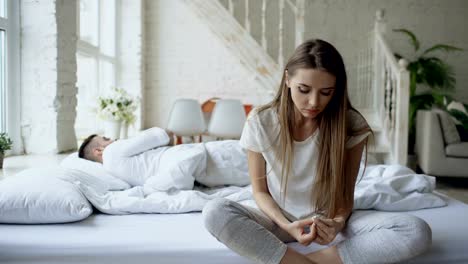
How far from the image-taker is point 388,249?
4.50 feet

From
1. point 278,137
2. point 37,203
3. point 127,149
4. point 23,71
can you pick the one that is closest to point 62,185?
point 37,203

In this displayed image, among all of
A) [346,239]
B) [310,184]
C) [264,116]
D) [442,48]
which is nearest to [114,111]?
[264,116]

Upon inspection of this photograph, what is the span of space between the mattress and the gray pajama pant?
11 cm

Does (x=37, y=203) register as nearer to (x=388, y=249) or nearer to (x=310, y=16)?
(x=388, y=249)

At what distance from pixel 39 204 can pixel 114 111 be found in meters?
2.15

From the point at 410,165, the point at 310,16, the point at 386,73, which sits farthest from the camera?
the point at 310,16

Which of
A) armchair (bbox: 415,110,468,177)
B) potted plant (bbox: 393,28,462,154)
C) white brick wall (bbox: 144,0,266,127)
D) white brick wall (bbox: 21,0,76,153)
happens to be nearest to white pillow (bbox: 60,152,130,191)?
white brick wall (bbox: 21,0,76,153)

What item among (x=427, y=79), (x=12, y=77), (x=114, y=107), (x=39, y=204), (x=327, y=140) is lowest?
(x=39, y=204)

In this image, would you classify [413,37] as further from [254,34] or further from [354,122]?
[354,122]

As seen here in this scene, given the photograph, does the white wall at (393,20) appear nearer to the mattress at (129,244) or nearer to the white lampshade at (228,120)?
the white lampshade at (228,120)

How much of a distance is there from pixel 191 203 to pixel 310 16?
4.49 metres

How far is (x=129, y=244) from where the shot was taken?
4.73 ft

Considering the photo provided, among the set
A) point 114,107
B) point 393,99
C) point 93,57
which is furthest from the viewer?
point 93,57

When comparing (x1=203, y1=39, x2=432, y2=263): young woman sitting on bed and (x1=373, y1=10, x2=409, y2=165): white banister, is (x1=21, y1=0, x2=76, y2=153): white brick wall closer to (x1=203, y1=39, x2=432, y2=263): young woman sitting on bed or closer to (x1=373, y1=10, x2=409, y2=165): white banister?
(x1=203, y1=39, x2=432, y2=263): young woman sitting on bed
